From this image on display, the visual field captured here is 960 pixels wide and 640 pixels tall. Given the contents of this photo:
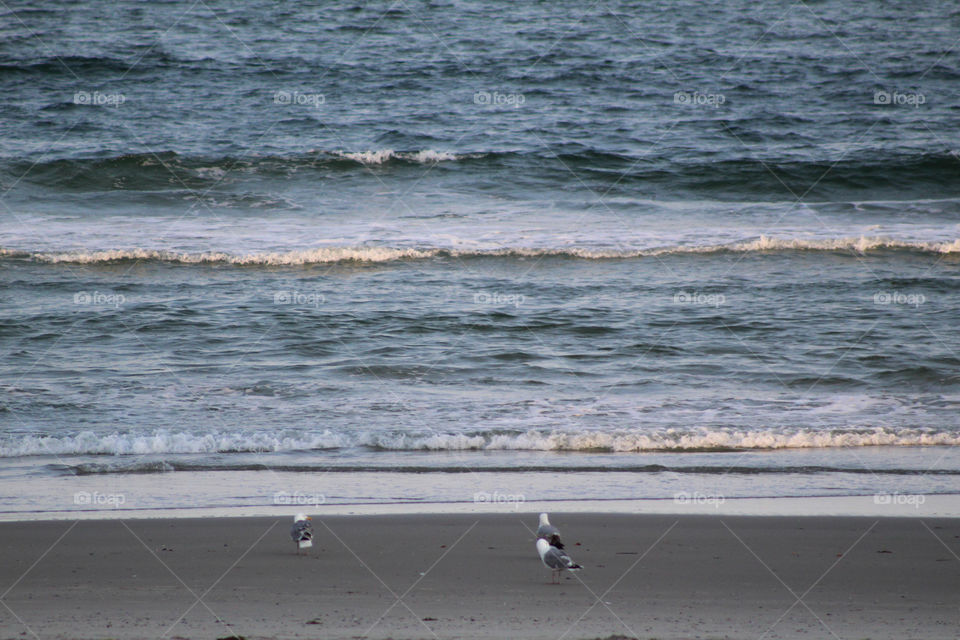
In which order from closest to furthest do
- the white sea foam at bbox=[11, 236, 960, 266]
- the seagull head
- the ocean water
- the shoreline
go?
the seagull head → the shoreline → the ocean water → the white sea foam at bbox=[11, 236, 960, 266]

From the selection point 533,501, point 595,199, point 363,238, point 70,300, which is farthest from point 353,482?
point 595,199

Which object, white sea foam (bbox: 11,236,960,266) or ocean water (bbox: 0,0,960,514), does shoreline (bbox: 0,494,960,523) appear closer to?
ocean water (bbox: 0,0,960,514)

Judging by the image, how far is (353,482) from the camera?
23.7ft

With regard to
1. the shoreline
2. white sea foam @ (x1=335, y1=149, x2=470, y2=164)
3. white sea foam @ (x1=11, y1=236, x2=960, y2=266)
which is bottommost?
white sea foam @ (x1=11, y1=236, x2=960, y2=266)

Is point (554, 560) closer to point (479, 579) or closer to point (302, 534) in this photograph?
point (479, 579)

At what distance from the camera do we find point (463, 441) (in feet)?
26.9

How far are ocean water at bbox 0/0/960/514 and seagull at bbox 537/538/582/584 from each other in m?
1.70

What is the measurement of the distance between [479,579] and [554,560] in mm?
469

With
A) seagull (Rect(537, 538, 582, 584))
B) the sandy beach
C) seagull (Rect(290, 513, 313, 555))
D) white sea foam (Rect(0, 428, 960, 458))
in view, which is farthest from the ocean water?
seagull (Rect(537, 538, 582, 584))

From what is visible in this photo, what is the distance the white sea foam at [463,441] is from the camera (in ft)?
26.5

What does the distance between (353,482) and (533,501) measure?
1518 millimetres

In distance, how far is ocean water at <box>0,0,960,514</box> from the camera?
8.08m

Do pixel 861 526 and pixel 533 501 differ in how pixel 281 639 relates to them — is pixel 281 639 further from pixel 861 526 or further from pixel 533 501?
pixel 861 526

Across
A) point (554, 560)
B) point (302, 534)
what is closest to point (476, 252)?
point (302, 534)
